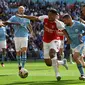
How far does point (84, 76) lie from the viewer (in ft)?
43.8

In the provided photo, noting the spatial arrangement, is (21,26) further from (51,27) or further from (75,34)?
(75,34)

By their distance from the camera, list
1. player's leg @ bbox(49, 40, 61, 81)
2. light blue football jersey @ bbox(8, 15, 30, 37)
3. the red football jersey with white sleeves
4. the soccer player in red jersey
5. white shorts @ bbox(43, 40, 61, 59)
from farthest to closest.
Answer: light blue football jersey @ bbox(8, 15, 30, 37)
white shorts @ bbox(43, 40, 61, 59)
the red football jersey with white sleeves
the soccer player in red jersey
player's leg @ bbox(49, 40, 61, 81)

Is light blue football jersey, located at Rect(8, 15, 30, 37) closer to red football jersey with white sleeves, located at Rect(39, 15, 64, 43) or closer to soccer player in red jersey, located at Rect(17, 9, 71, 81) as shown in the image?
soccer player in red jersey, located at Rect(17, 9, 71, 81)

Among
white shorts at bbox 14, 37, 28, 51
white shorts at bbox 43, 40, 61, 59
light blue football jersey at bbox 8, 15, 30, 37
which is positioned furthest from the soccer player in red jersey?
light blue football jersey at bbox 8, 15, 30, 37

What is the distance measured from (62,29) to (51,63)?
4.99ft

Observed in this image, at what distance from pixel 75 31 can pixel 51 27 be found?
0.83 metres

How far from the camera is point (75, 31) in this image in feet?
45.2

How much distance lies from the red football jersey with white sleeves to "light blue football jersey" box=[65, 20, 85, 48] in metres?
0.29

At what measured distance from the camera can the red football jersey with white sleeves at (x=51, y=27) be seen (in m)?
14.0

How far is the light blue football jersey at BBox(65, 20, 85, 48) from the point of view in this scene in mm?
13742

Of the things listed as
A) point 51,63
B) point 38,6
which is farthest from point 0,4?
point 51,63

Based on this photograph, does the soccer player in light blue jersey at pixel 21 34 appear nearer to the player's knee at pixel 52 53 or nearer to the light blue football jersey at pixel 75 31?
the player's knee at pixel 52 53

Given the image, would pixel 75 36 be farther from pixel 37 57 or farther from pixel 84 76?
pixel 37 57

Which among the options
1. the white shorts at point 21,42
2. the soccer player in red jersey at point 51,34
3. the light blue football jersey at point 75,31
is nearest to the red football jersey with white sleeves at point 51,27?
the soccer player in red jersey at point 51,34
